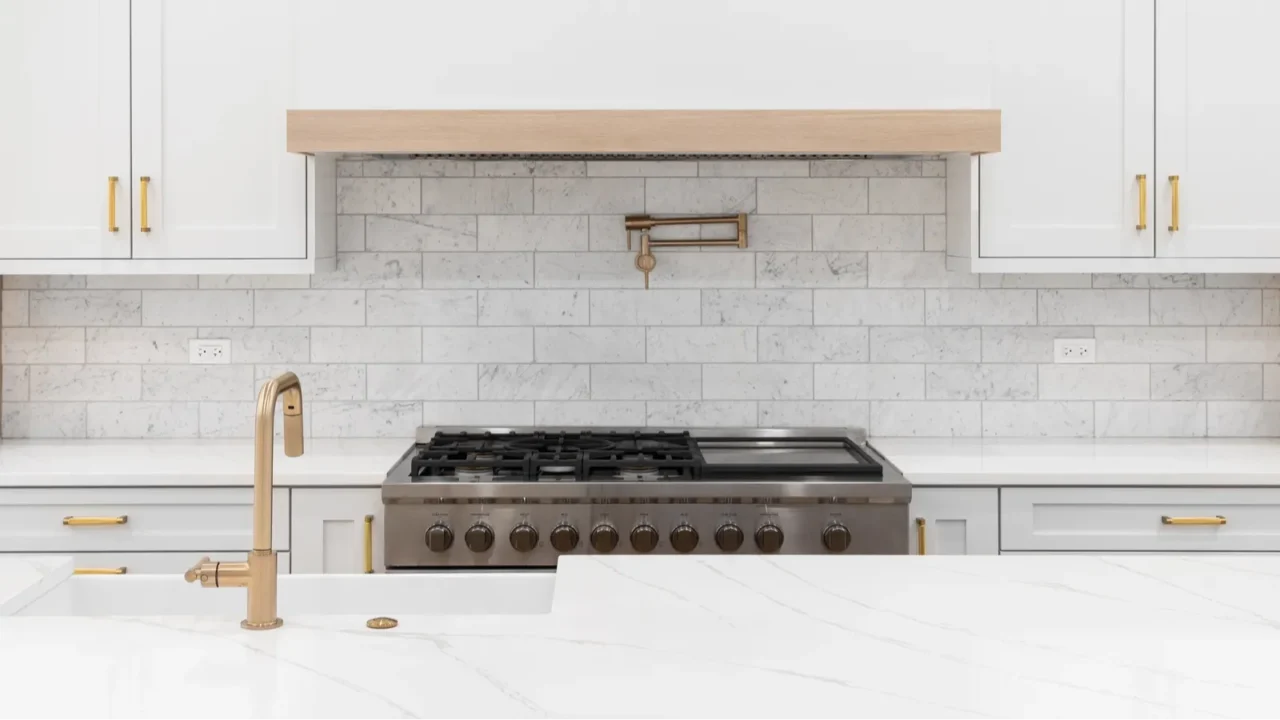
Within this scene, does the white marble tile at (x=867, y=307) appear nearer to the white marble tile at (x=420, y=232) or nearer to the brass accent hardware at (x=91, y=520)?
the white marble tile at (x=420, y=232)

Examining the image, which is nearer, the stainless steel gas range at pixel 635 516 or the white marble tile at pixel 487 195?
the stainless steel gas range at pixel 635 516

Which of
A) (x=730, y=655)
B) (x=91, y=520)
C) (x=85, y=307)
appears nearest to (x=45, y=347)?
(x=85, y=307)

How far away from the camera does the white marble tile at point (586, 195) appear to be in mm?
3693

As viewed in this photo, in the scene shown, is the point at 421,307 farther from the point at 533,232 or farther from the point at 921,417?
the point at 921,417

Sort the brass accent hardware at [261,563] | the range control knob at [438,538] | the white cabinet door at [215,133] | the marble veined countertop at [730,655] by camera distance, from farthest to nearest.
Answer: the white cabinet door at [215,133] < the range control knob at [438,538] < the brass accent hardware at [261,563] < the marble veined countertop at [730,655]

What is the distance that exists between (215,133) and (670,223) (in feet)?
4.21

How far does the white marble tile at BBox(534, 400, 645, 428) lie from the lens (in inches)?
147

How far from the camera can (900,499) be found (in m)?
2.99

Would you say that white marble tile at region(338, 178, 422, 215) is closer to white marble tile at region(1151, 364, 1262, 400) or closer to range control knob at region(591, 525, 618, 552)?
range control knob at region(591, 525, 618, 552)

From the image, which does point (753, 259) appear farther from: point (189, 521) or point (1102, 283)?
point (189, 521)

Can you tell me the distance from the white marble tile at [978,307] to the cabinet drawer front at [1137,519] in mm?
768

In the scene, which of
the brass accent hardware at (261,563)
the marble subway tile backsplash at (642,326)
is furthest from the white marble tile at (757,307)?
the brass accent hardware at (261,563)

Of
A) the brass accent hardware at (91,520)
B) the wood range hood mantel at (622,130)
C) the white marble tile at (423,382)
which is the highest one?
the wood range hood mantel at (622,130)

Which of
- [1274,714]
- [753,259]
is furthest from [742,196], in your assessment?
[1274,714]
